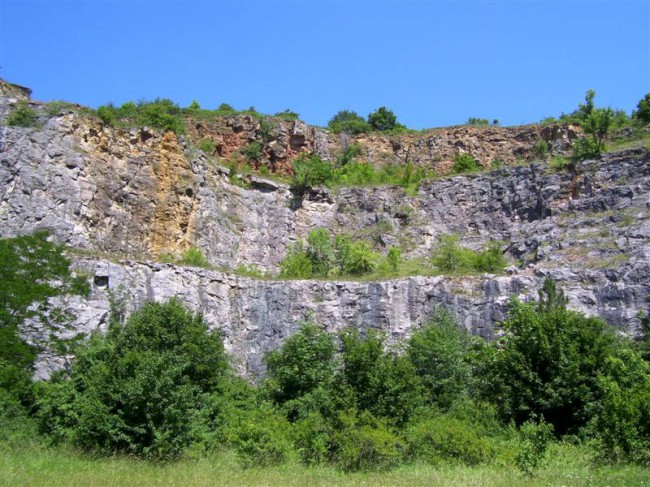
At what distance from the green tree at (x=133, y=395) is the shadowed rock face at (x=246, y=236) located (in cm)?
338

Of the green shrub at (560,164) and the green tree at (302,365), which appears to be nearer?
the green tree at (302,365)

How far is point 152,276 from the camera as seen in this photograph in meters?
30.8

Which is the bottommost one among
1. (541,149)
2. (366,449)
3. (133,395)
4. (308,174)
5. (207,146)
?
(366,449)

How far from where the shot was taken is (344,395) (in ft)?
72.3

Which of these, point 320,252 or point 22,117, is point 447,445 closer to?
point 320,252

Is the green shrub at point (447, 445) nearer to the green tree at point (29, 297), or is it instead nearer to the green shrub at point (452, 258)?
the green tree at point (29, 297)

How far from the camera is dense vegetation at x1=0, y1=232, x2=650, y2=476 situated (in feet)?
55.5

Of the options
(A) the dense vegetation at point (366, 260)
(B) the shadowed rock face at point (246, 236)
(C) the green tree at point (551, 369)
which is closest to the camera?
(C) the green tree at point (551, 369)

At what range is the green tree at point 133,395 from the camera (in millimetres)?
18205

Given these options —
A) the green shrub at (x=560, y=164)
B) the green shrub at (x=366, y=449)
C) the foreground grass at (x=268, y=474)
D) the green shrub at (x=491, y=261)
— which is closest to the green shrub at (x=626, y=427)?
the foreground grass at (x=268, y=474)

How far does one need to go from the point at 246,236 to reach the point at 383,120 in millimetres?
21766

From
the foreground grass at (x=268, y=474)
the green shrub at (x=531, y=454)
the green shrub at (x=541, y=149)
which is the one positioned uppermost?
the green shrub at (x=541, y=149)

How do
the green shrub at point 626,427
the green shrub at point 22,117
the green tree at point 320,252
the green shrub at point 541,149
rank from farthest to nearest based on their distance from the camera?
1. the green shrub at point 541,149
2. the green tree at point 320,252
3. the green shrub at point 22,117
4. the green shrub at point 626,427

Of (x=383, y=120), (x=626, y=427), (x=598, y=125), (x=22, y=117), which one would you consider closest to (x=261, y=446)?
(x=626, y=427)
